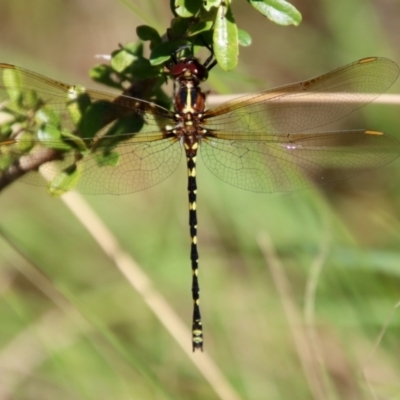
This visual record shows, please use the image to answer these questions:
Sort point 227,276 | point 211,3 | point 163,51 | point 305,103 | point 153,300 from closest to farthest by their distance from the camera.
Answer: point 211,3
point 163,51
point 305,103
point 153,300
point 227,276

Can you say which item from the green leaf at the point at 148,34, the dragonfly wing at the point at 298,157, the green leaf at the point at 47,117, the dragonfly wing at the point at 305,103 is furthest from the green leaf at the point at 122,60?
the dragonfly wing at the point at 298,157

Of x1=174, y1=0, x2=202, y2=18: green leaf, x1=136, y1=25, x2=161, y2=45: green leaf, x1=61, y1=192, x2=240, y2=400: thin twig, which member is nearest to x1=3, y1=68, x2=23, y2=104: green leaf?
x1=136, y1=25, x2=161, y2=45: green leaf

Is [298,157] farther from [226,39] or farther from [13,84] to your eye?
[13,84]

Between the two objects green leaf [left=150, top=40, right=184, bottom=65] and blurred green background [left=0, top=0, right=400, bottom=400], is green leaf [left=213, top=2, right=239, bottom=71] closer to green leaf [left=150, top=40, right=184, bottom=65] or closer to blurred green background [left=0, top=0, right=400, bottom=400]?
green leaf [left=150, top=40, right=184, bottom=65]

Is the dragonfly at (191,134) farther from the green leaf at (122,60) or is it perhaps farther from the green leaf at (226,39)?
the green leaf at (226,39)

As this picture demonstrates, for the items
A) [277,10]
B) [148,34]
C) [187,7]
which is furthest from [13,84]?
[277,10]
